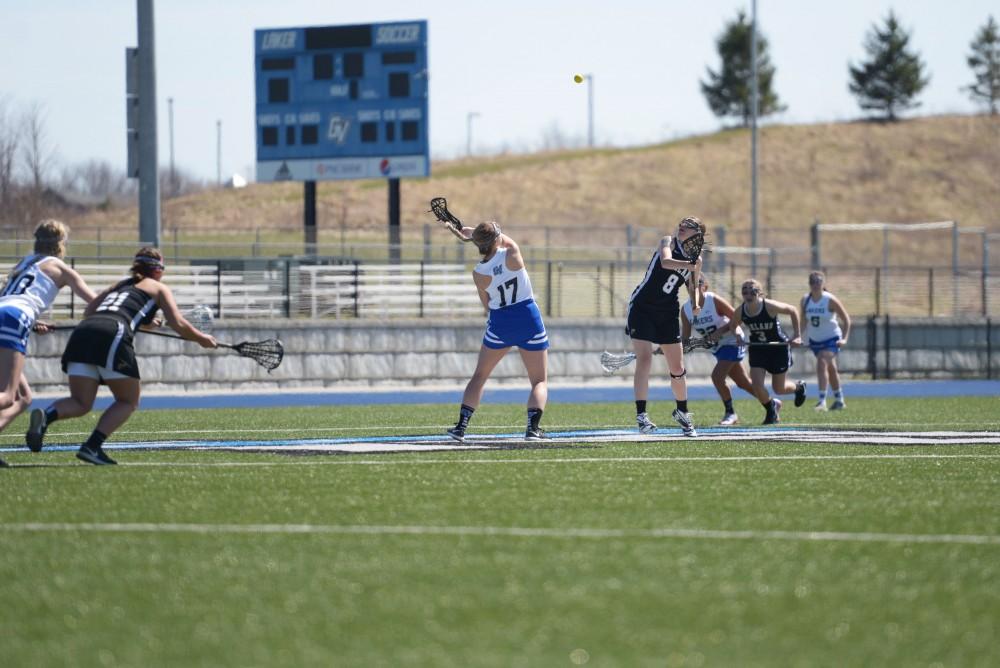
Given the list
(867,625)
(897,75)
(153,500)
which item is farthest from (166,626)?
(897,75)

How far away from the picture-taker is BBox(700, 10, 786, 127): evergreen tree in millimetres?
87875

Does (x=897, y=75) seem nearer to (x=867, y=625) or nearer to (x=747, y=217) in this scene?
(x=747, y=217)

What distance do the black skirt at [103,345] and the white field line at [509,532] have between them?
2.47 m

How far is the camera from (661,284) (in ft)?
42.1

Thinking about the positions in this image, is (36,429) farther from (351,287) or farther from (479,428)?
(351,287)

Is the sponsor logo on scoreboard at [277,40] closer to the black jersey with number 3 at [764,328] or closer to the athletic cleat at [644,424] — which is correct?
the black jersey with number 3 at [764,328]

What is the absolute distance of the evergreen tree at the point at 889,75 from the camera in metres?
88.2

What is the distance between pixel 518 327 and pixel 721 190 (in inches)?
2633

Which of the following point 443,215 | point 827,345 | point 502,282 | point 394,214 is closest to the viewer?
point 502,282

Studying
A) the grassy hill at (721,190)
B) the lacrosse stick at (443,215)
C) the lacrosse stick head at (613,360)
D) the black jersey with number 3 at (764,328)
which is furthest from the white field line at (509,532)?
the grassy hill at (721,190)

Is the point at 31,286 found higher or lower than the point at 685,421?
higher

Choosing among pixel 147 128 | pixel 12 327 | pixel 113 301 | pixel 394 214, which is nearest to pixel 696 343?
pixel 113 301

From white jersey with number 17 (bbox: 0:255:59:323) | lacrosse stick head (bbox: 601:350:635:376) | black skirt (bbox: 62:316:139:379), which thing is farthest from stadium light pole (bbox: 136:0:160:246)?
black skirt (bbox: 62:316:139:379)

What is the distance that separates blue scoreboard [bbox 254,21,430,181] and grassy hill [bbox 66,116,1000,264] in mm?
31034
